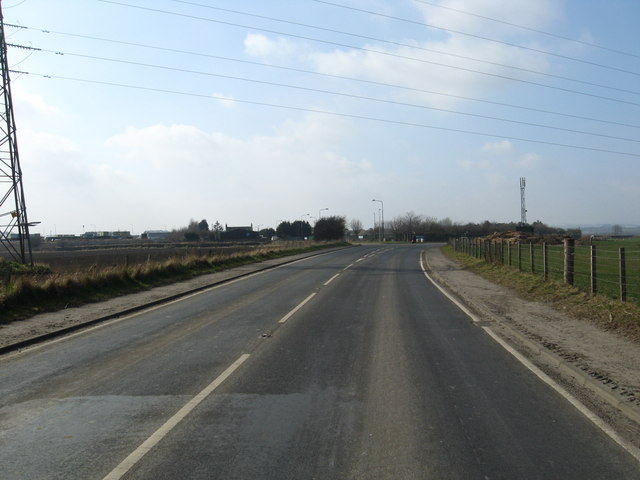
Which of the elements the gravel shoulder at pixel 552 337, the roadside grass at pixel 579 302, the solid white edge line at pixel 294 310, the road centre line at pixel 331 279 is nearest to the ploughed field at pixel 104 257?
the gravel shoulder at pixel 552 337

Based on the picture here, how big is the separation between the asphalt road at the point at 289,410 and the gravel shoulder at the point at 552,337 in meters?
0.47

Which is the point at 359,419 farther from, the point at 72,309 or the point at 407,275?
the point at 407,275

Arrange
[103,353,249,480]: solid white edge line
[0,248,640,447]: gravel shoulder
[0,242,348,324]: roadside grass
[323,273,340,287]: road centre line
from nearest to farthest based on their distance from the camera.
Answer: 1. [103,353,249,480]: solid white edge line
2. [0,248,640,447]: gravel shoulder
3. [0,242,348,324]: roadside grass
4. [323,273,340,287]: road centre line

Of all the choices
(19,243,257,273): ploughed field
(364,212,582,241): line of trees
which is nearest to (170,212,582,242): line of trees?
(364,212,582,241): line of trees

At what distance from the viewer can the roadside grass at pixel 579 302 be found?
11.0 meters

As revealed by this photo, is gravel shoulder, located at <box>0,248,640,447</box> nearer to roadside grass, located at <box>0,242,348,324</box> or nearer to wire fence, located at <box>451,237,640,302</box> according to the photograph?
roadside grass, located at <box>0,242,348,324</box>

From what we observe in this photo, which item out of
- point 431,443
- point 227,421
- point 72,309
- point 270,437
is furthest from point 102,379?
point 72,309

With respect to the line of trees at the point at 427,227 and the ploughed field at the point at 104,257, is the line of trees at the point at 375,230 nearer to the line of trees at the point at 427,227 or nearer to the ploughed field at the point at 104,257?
the line of trees at the point at 427,227

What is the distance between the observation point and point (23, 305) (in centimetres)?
1449

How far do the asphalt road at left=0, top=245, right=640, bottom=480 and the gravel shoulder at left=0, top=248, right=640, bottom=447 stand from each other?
1.53 ft

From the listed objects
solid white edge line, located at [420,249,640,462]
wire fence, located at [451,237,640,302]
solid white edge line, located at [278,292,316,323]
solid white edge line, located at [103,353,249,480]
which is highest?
wire fence, located at [451,237,640,302]

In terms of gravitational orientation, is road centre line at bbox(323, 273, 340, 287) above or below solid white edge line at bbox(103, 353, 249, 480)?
below

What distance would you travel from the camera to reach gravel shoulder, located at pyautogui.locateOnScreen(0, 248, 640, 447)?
6.75 metres

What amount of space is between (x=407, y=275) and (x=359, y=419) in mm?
22147
